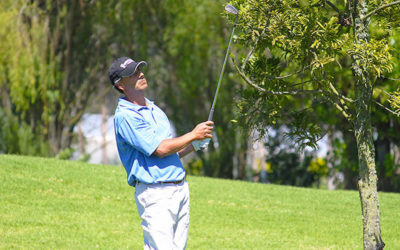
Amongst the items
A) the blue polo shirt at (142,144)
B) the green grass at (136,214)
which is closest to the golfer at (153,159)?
the blue polo shirt at (142,144)

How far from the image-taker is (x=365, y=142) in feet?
18.3

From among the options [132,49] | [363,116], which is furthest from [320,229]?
[132,49]

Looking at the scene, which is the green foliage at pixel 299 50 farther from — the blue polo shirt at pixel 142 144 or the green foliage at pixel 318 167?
the green foliage at pixel 318 167

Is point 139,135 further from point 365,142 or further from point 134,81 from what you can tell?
point 365,142

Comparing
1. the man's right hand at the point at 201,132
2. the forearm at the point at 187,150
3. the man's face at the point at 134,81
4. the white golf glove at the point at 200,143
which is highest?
the man's face at the point at 134,81

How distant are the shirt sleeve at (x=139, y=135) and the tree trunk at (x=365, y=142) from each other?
2.16m

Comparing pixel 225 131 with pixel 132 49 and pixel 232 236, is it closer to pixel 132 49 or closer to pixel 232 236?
pixel 132 49

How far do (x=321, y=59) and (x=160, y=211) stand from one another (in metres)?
1.78

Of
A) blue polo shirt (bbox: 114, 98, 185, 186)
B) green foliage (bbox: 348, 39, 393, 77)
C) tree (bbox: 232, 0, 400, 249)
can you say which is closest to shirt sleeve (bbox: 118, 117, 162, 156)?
blue polo shirt (bbox: 114, 98, 185, 186)

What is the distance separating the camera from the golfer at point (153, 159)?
4137 millimetres

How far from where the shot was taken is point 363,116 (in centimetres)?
558

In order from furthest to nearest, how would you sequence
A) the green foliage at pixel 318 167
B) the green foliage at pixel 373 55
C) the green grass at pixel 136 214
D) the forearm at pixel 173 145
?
the green foliage at pixel 318 167
the green grass at pixel 136 214
the green foliage at pixel 373 55
the forearm at pixel 173 145

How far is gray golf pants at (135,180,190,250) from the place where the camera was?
4172 millimetres

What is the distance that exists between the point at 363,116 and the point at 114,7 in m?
12.6
